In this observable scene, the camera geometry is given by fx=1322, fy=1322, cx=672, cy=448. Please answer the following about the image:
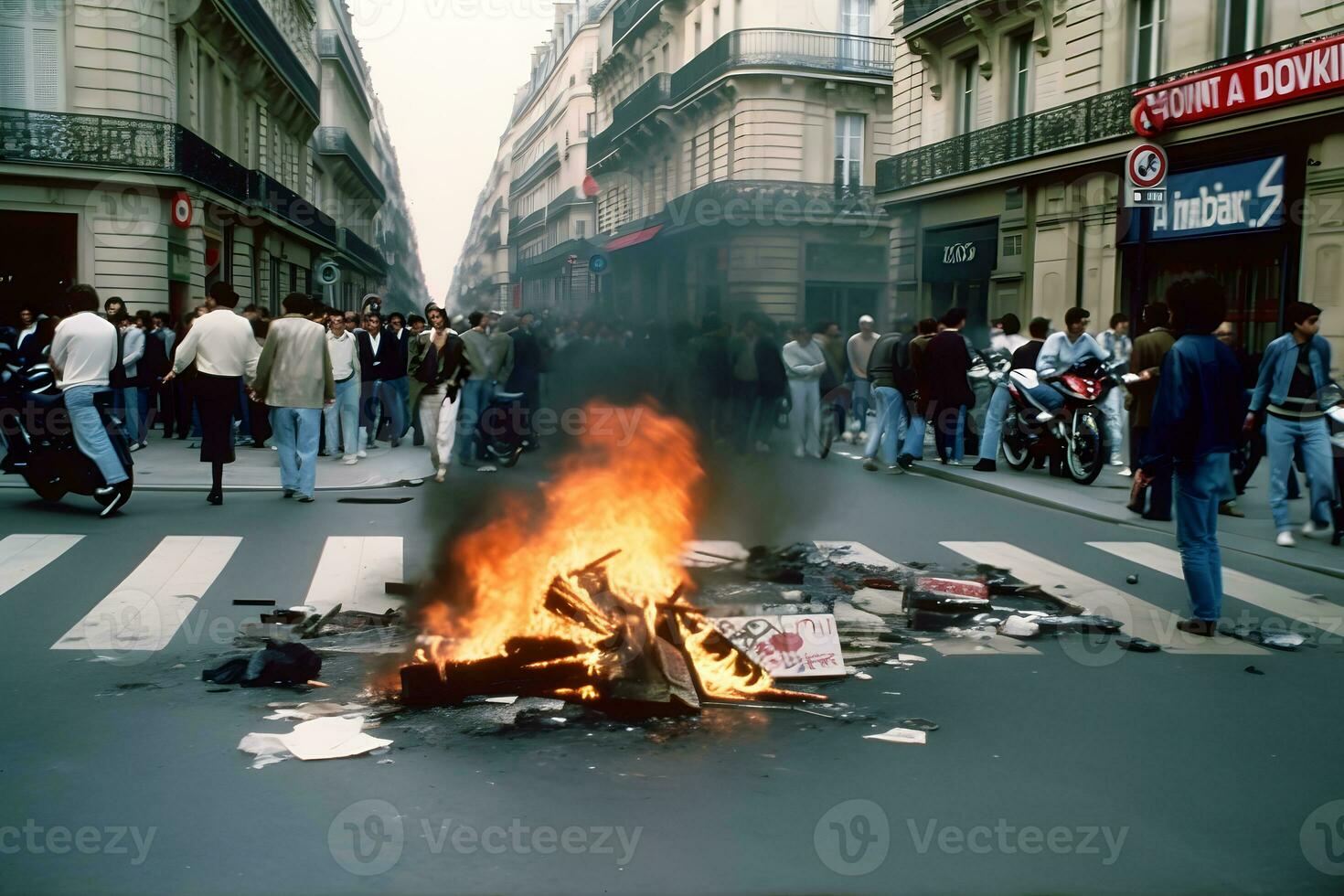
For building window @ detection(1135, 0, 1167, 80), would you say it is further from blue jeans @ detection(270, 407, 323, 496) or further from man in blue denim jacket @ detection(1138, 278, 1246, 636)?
man in blue denim jacket @ detection(1138, 278, 1246, 636)

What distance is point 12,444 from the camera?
11.2 meters

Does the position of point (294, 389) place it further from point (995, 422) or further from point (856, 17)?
point (856, 17)

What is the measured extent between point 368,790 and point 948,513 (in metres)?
8.10

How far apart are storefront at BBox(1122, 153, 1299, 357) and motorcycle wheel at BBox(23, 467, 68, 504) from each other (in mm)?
13152

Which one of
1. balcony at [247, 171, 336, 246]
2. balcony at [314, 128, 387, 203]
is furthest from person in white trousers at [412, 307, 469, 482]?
balcony at [314, 128, 387, 203]

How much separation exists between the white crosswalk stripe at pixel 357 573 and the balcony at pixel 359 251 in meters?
41.4

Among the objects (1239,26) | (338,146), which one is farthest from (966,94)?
(338,146)

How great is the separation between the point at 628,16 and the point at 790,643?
2012 centimetres

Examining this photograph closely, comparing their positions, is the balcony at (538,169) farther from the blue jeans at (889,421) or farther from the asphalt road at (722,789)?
the asphalt road at (722,789)

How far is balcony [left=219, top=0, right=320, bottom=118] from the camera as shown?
2925cm

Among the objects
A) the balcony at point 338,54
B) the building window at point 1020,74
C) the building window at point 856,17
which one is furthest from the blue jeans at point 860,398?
the balcony at point 338,54

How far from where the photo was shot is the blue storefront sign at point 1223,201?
727 inches

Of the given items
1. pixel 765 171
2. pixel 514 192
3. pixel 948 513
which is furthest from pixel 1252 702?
pixel 514 192

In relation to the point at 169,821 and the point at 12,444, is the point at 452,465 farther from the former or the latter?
the point at 169,821
